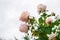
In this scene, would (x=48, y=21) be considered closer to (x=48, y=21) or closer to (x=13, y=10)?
(x=48, y=21)

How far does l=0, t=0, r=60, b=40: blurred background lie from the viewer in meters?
1.88

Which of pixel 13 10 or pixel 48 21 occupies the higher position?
pixel 13 10

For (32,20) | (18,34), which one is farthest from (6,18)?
(32,20)

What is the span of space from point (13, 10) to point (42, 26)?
95 cm

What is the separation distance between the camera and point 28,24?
1.13 m

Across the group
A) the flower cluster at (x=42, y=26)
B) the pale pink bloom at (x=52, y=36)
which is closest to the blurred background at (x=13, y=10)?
the flower cluster at (x=42, y=26)

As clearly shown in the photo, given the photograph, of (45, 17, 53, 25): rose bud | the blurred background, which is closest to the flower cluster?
(45, 17, 53, 25): rose bud

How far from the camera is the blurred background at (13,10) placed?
6.15 ft

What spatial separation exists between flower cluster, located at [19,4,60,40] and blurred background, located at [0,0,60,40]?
679 millimetres

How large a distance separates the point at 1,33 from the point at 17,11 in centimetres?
26

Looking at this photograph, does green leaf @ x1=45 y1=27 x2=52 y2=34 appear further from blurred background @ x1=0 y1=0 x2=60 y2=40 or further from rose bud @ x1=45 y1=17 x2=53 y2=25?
blurred background @ x1=0 y1=0 x2=60 y2=40

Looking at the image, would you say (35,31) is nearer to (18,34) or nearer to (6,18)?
(18,34)

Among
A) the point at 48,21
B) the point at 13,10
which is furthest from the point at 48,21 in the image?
the point at 13,10

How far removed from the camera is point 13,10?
2.03 meters
